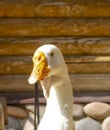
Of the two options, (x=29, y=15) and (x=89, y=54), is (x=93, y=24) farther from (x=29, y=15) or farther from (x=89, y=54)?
(x=29, y=15)

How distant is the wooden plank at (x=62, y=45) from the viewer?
3480mm

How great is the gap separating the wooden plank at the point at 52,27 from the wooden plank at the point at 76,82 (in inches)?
12.5

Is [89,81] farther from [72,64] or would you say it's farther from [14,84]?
[14,84]

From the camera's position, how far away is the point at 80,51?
11.5ft

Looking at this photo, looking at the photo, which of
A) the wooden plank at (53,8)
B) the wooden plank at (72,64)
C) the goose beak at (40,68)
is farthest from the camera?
the wooden plank at (72,64)

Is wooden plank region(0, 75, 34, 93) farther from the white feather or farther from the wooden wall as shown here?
the white feather

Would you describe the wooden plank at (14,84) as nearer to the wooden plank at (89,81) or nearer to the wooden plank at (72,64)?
the wooden plank at (72,64)

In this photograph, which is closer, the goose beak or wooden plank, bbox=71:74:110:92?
the goose beak

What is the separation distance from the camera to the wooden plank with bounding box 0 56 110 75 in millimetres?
3514

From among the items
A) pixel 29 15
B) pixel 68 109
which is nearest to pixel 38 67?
pixel 68 109

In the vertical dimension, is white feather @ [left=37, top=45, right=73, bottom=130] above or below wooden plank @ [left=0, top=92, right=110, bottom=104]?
below

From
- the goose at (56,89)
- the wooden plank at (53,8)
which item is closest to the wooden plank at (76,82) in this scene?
the wooden plank at (53,8)

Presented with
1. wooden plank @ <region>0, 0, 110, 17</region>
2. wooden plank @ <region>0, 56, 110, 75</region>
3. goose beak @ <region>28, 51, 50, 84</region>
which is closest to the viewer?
goose beak @ <region>28, 51, 50, 84</region>

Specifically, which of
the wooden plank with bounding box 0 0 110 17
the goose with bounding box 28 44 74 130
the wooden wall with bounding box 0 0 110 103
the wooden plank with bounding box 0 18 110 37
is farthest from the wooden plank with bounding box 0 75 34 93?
the goose with bounding box 28 44 74 130
